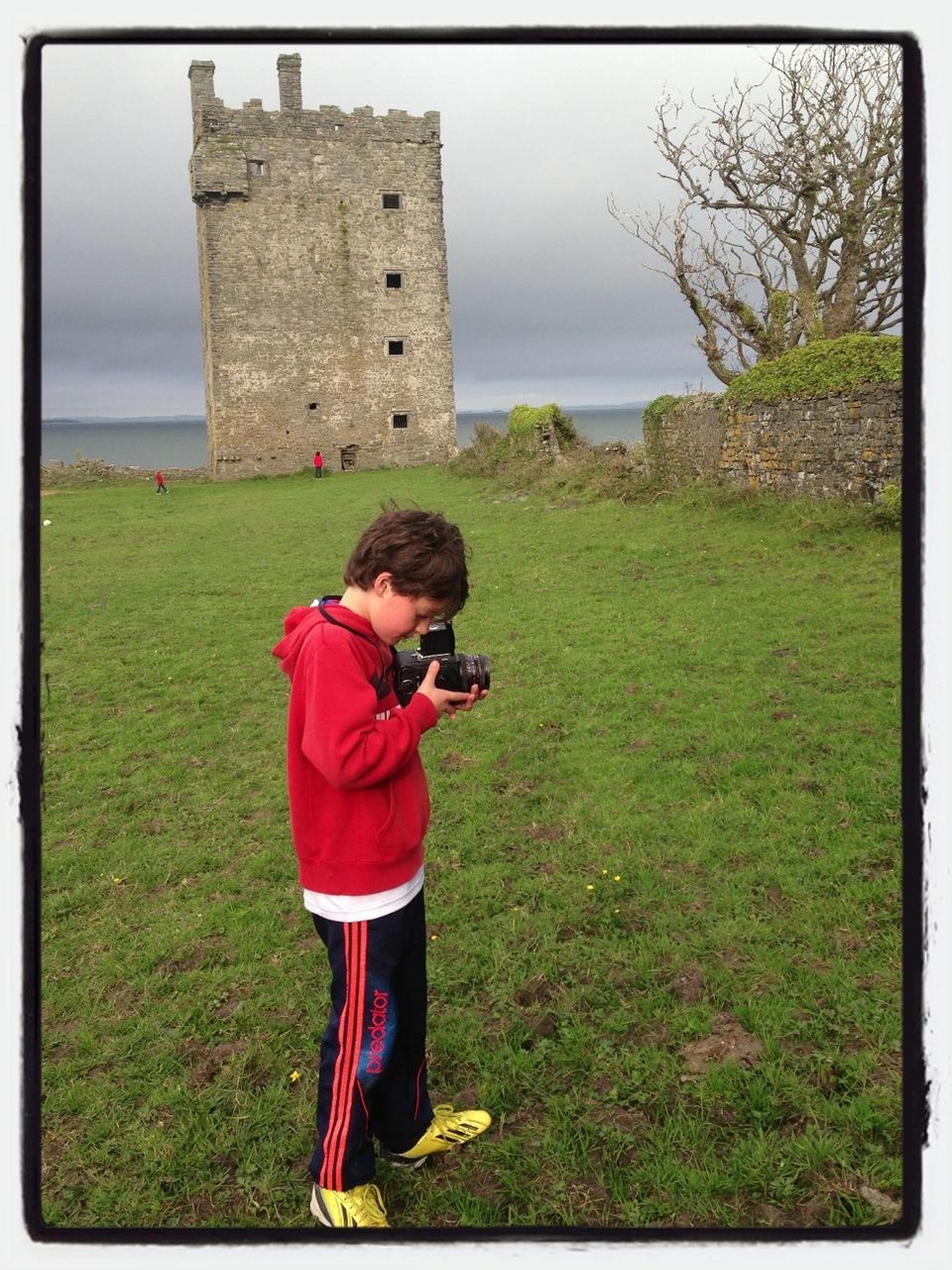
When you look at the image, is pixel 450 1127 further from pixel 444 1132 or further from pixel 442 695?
pixel 442 695

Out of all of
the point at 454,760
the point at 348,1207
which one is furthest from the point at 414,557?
the point at 454,760

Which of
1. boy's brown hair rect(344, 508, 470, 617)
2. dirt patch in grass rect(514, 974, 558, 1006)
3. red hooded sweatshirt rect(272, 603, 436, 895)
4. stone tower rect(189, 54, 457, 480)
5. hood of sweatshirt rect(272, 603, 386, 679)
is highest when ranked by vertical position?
stone tower rect(189, 54, 457, 480)

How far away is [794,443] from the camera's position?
1222 cm

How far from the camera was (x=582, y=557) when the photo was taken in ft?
38.5

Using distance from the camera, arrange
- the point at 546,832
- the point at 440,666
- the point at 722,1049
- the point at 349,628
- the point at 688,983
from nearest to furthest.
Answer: the point at 349,628
the point at 440,666
the point at 722,1049
the point at 688,983
the point at 546,832

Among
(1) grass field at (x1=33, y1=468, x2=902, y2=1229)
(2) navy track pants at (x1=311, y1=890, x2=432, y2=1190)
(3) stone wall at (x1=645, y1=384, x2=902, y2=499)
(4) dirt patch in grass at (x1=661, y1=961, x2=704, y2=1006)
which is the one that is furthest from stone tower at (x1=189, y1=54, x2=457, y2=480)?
(2) navy track pants at (x1=311, y1=890, x2=432, y2=1190)

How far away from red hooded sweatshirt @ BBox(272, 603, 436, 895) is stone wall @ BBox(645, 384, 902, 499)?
866cm

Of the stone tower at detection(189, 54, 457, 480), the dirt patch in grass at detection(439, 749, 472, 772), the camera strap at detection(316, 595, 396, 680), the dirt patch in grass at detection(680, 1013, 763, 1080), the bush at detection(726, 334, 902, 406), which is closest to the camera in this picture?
the camera strap at detection(316, 595, 396, 680)

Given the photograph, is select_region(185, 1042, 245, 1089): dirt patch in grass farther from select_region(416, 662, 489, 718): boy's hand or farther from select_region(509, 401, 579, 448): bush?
select_region(509, 401, 579, 448): bush

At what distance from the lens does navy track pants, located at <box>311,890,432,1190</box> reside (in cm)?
212

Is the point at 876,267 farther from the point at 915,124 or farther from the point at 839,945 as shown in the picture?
the point at 915,124

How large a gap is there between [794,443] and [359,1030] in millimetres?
11904

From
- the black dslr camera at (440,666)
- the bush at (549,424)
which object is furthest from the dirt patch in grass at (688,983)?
the bush at (549,424)

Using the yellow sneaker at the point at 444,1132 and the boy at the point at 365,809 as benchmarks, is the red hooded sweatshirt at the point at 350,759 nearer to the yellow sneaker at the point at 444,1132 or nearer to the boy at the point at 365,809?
the boy at the point at 365,809
